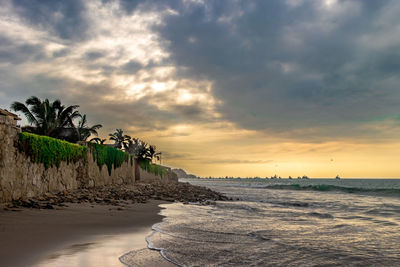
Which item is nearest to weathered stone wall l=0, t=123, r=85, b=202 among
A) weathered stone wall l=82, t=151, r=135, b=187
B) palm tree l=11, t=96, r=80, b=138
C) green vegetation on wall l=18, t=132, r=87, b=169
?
green vegetation on wall l=18, t=132, r=87, b=169

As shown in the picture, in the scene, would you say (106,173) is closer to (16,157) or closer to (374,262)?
(16,157)

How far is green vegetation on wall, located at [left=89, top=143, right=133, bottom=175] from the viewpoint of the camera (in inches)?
671

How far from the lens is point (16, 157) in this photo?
343 inches

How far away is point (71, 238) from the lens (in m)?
4.45

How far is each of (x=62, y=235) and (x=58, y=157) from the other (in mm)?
7971

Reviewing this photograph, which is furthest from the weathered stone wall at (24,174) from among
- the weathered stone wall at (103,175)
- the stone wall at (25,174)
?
the weathered stone wall at (103,175)

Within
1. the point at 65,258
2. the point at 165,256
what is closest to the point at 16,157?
the point at 65,258

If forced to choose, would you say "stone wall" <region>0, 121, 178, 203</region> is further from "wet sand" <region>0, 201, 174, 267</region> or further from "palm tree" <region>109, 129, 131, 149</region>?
"palm tree" <region>109, 129, 131, 149</region>

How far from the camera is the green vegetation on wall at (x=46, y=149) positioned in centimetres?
937

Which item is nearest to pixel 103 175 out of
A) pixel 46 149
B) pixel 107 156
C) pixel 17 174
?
pixel 107 156

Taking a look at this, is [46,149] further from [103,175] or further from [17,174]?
[103,175]

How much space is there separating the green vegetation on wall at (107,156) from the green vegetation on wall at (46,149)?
3.22m

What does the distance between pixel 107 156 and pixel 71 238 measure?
1528 centimetres

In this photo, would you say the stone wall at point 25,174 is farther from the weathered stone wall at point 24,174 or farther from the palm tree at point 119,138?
the palm tree at point 119,138
